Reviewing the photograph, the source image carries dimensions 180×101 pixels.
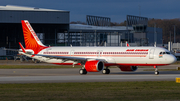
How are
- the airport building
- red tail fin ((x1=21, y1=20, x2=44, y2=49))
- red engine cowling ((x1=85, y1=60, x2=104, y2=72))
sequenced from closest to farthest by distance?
red engine cowling ((x1=85, y1=60, x2=104, y2=72)), red tail fin ((x1=21, y1=20, x2=44, y2=49)), the airport building

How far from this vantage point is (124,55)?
3556cm

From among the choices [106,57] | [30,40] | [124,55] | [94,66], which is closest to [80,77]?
[94,66]

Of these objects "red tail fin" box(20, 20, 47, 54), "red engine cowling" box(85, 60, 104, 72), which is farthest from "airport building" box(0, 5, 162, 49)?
"red engine cowling" box(85, 60, 104, 72)

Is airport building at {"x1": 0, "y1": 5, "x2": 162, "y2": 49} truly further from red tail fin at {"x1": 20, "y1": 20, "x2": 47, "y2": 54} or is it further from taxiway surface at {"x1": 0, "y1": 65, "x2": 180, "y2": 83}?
taxiway surface at {"x1": 0, "y1": 65, "x2": 180, "y2": 83}

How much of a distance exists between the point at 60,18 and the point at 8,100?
60.4 m

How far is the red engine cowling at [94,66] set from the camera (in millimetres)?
34000

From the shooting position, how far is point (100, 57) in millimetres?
37094

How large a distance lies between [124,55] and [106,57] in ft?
8.04

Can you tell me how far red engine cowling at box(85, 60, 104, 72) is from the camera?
34.0m

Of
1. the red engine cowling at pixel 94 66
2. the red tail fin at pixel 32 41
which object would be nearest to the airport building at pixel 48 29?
the red tail fin at pixel 32 41

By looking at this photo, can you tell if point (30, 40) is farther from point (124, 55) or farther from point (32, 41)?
point (124, 55)

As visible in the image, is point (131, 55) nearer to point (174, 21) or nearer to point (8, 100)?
point (8, 100)

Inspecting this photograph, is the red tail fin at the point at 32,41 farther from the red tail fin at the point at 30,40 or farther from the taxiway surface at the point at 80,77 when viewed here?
the taxiway surface at the point at 80,77

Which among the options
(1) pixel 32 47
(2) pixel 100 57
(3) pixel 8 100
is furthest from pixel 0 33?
(3) pixel 8 100
